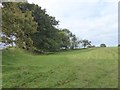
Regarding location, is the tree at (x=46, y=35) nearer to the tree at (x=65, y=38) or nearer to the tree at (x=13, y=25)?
the tree at (x=65, y=38)

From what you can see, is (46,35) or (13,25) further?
(46,35)

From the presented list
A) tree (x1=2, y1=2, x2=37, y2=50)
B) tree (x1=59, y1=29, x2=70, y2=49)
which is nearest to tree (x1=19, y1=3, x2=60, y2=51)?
tree (x1=59, y1=29, x2=70, y2=49)

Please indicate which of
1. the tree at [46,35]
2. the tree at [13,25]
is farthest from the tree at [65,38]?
the tree at [13,25]

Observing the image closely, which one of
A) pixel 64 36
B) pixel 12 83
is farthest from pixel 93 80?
pixel 64 36

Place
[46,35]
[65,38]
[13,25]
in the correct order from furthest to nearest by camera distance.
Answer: [65,38] < [46,35] < [13,25]

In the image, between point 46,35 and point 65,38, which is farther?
point 65,38

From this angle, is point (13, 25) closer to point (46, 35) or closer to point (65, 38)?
point (46, 35)

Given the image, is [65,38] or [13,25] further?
[65,38]

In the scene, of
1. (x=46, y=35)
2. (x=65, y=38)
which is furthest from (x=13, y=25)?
(x=65, y=38)

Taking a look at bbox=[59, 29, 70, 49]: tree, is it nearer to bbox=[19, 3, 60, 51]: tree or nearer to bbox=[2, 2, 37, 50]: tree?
bbox=[19, 3, 60, 51]: tree

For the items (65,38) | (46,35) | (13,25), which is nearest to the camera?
(13,25)

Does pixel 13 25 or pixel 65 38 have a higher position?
pixel 65 38

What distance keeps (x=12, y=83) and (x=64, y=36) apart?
3623 cm

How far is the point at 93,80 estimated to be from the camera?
10703 millimetres
